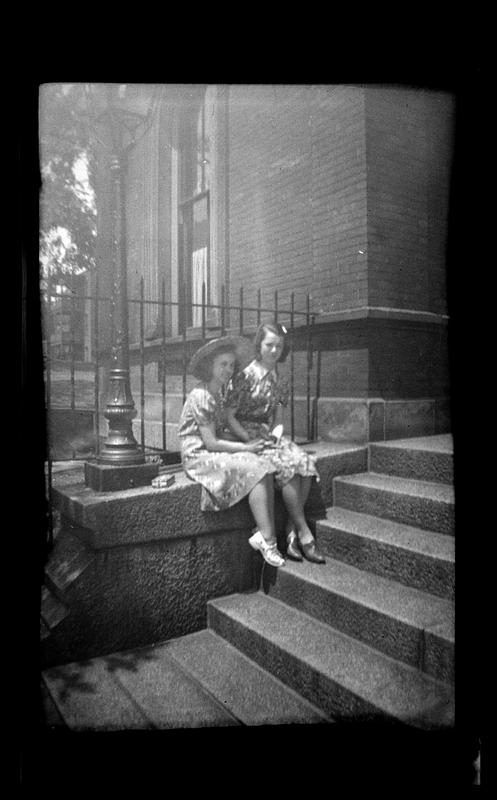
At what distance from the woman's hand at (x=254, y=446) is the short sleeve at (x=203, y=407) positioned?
0.30 metres

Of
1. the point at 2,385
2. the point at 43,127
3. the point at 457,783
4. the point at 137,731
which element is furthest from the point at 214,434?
the point at 457,783

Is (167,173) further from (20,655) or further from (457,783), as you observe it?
(457,783)

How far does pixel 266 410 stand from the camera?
3100 millimetres

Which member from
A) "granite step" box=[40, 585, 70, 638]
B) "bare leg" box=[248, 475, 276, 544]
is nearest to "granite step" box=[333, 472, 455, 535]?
"bare leg" box=[248, 475, 276, 544]

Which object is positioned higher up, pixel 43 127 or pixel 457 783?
pixel 43 127

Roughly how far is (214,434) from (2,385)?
1.45 meters

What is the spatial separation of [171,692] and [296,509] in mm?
1332

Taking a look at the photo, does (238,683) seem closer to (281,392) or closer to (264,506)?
(264,506)

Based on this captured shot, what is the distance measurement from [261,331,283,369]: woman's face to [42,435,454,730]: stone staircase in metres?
1.11

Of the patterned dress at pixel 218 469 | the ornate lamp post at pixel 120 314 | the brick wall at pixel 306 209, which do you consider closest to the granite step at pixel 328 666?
the patterned dress at pixel 218 469

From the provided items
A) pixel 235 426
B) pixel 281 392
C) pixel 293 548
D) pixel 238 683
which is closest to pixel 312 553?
pixel 293 548

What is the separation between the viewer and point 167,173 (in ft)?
11.7

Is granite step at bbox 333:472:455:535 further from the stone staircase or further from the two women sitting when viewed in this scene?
the two women sitting

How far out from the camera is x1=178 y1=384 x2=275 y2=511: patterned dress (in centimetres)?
306
